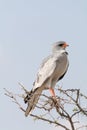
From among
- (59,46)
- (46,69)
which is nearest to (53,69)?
(46,69)

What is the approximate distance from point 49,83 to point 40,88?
10.6 inches

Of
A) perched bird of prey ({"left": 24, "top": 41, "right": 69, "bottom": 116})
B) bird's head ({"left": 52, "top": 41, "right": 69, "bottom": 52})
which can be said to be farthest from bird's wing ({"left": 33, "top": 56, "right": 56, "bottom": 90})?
bird's head ({"left": 52, "top": 41, "right": 69, "bottom": 52})

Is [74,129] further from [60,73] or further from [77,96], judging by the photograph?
[60,73]

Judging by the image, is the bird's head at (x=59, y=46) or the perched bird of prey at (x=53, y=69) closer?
the perched bird of prey at (x=53, y=69)

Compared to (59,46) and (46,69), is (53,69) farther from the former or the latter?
(59,46)

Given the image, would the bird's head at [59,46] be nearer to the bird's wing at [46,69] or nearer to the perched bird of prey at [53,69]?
the perched bird of prey at [53,69]

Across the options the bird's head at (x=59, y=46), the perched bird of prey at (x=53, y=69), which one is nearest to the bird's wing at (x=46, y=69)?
the perched bird of prey at (x=53, y=69)

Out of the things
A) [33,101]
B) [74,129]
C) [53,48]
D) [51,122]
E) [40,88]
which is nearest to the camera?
[74,129]

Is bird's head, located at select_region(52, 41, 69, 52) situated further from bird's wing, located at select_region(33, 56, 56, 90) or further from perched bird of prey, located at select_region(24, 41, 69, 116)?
bird's wing, located at select_region(33, 56, 56, 90)

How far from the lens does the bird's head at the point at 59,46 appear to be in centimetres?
868

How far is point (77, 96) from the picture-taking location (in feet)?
18.4

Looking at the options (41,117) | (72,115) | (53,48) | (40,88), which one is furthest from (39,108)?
(53,48)

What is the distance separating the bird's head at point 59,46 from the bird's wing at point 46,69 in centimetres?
23

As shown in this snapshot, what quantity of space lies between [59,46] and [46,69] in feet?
2.03
